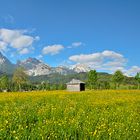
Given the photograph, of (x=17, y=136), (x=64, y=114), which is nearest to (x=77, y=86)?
(x=64, y=114)

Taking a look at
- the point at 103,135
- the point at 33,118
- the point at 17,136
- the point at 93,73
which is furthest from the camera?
the point at 93,73

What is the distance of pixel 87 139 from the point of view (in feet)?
31.8

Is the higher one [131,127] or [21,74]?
[21,74]

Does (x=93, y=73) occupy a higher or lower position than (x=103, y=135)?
higher

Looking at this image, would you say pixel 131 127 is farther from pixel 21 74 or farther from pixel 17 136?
pixel 21 74

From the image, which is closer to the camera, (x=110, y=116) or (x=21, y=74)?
(x=110, y=116)

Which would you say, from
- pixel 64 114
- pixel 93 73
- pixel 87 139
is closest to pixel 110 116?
pixel 64 114

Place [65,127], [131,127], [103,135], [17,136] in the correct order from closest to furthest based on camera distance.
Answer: [17,136] → [103,135] → [65,127] → [131,127]

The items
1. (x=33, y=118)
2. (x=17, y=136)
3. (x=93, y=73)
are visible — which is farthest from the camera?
(x=93, y=73)

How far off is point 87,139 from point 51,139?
1121 mm

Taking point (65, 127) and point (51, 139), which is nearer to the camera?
point (51, 139)

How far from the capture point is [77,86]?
114 metres

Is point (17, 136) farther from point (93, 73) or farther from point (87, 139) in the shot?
point (93, 73)

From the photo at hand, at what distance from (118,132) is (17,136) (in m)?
3.51
